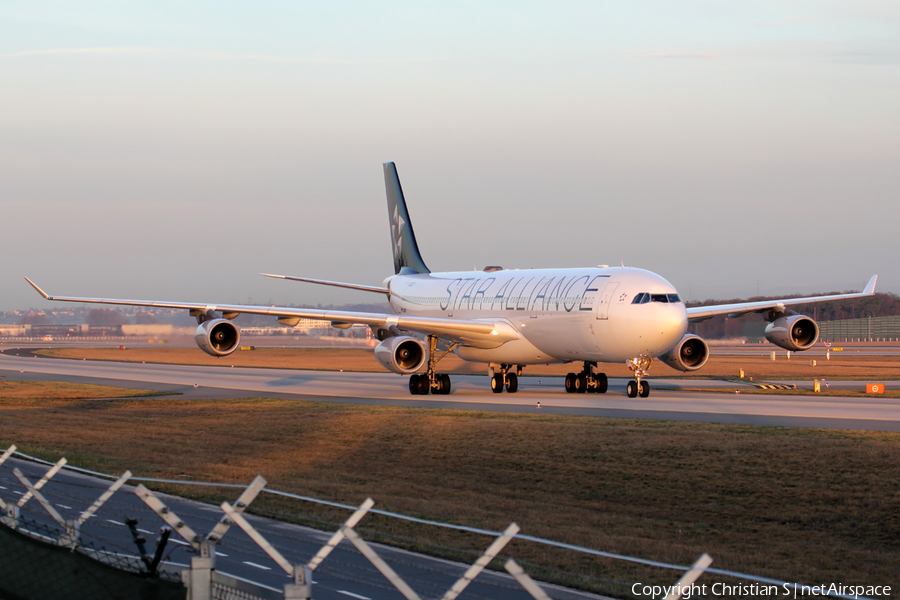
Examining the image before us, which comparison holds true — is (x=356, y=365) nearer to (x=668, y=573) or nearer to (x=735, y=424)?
(x=735, y=424)

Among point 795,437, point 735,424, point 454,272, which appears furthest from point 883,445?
point 454,272

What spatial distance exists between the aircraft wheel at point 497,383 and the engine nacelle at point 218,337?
1103 centimetres

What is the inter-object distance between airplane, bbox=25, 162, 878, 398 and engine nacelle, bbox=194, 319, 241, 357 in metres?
0.04

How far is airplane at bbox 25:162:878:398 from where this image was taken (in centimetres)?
3366

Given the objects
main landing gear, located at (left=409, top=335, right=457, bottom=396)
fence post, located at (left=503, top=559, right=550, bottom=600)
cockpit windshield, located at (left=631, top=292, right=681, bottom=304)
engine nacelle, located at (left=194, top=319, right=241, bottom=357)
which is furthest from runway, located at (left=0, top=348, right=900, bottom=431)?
fence post, located at (left=503, top=559, right=550, bottom=600)

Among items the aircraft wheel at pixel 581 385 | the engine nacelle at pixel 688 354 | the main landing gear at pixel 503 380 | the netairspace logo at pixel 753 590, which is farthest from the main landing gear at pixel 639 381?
the netairspace logo at pixel 753 590

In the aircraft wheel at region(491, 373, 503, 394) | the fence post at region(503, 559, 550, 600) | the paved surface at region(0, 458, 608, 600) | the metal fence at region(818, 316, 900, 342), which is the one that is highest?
the metal fence at region(818, 316, 900, 342)

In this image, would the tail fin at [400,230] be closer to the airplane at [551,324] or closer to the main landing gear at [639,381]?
the airplane at [551,324]

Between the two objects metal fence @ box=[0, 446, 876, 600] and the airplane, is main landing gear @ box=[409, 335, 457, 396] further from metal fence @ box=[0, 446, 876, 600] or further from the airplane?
metal fence @ box=[0, 446, 876, 600]

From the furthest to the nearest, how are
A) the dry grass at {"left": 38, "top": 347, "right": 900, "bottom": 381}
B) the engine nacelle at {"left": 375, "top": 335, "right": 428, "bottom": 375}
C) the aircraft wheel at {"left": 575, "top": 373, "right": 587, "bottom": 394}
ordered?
the dry grass at {"left": 38, "top": 347, "right": 900, "bottom": 381} → the aircraft wheel at {"left": 575, "top": 373, "right": 587, "bottom": 394} → the engine nacelle at {"left": 375, "top": 335, "right": 428, "bottom": 375}

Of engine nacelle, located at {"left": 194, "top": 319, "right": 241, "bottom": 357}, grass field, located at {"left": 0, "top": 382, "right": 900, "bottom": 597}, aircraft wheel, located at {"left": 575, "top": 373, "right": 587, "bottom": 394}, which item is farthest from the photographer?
aircraft wheel, located at {"left": 575, "top": 373, "right": 587, "bottom": 394}

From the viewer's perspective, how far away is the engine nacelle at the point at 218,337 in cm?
3788

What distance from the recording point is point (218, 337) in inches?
1507

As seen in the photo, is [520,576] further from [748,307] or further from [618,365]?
[618,365]
